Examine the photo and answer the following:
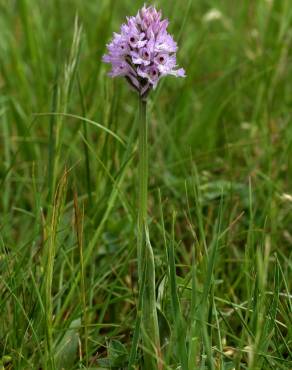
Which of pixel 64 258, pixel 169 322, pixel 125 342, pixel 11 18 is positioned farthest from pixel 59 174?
pixel 11 18

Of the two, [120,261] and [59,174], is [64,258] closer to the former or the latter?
[120,261]

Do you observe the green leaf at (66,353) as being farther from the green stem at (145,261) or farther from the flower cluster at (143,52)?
the flower cluster at (143,52)

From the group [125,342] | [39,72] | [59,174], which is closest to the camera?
[125,342]

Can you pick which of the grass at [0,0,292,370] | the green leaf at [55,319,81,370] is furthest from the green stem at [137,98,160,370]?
the green leaf at [55,319,81,370]

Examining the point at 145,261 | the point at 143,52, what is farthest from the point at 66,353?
the point at 143,52

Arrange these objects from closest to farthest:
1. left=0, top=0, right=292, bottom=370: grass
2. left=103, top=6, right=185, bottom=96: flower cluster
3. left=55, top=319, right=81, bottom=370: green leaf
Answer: left=103, top=6, right=185, bottom=96: flower cluster < left=0, top=0, right=292, bottom=370: grass < left=55, top=319, right=81, bottom=370: green leaf

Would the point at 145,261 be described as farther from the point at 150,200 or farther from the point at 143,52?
the point at 150,200

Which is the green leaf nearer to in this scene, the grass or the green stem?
the grass
